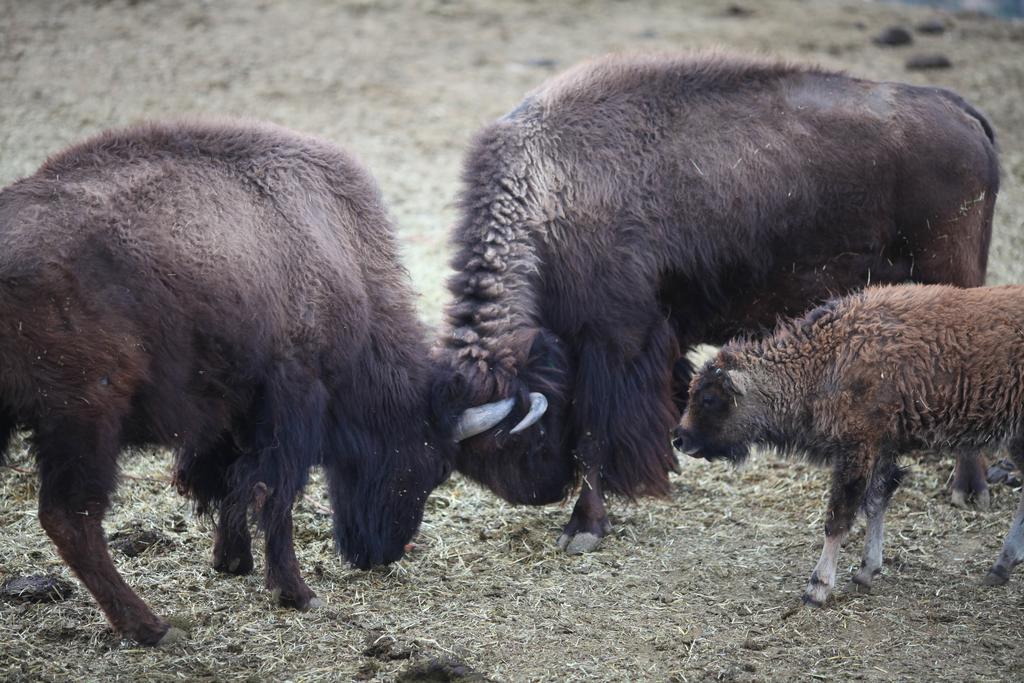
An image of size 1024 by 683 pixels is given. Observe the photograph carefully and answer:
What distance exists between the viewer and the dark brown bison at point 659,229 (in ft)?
17.8

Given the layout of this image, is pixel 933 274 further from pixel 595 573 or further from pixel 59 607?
pixel 59 607

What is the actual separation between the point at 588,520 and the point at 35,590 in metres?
2.55

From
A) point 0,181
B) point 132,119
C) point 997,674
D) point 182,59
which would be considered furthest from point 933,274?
point 182,59

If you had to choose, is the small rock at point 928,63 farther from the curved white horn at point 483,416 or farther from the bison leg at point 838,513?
the curved white horn at point 483,416

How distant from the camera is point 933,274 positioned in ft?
19.0

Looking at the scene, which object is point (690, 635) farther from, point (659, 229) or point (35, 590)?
point (35, 590)

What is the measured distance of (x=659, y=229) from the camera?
5586 millimetres

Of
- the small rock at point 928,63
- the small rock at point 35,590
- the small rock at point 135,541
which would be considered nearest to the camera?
the small rock at point 35,590

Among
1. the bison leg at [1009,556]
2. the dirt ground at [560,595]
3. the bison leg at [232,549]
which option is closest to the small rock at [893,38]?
the dirt ground at [560,595]

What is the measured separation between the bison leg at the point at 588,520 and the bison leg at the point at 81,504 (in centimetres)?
220

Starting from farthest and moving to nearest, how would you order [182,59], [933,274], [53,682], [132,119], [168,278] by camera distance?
[182,59]
[132,119]
[933,274]
[168,278]
[53,682]

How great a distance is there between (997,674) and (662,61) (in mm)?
3456

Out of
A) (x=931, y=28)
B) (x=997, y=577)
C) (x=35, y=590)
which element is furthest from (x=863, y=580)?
(x=931, y=28)

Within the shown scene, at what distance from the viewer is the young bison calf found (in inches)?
180
